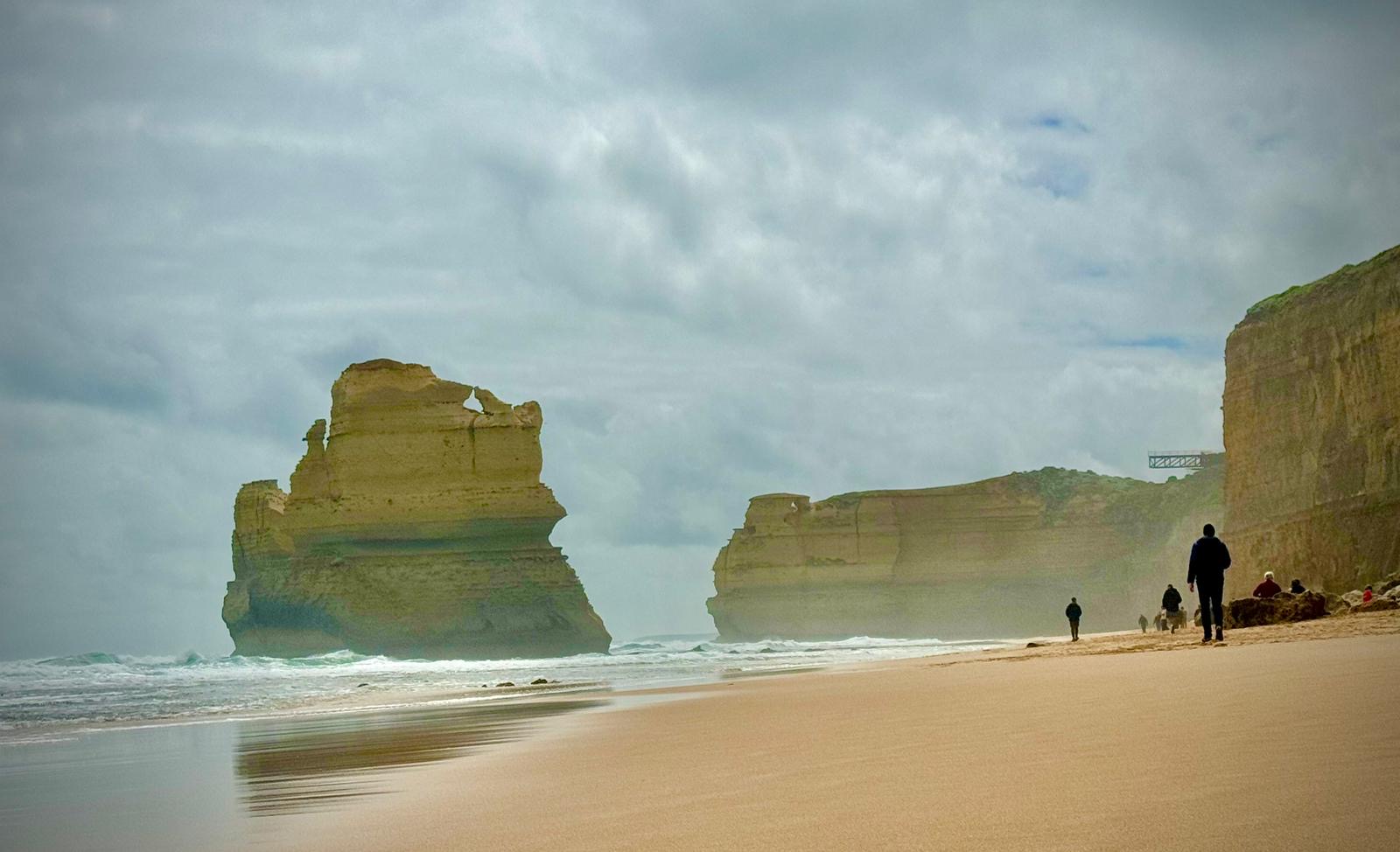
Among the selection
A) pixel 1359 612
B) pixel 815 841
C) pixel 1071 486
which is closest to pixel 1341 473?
pixel 1359 612

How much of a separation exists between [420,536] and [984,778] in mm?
42961

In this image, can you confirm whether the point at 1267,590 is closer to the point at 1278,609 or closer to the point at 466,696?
the point at 1278,609

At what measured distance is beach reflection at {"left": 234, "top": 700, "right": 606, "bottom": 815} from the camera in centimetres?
558

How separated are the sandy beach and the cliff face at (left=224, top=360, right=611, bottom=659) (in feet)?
123

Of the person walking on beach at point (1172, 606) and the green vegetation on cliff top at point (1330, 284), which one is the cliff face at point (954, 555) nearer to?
the green vegetation on cliff top at point (1330, 284)

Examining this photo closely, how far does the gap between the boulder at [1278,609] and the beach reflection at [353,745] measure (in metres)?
7.62

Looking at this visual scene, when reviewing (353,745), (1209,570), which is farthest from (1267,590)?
(353,745)

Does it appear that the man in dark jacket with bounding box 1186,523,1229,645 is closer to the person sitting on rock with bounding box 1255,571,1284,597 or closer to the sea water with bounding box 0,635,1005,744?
the person sitting on rock with bounding box 1255,571,1284,597

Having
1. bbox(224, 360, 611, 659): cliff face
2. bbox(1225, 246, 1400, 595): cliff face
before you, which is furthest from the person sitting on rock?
bbox(224, 360, 611, 659): cliff face

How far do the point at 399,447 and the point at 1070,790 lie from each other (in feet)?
143

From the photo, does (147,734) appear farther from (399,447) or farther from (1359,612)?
(399,447)

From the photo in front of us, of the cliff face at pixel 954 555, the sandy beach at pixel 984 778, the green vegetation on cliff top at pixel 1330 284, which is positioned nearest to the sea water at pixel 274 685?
the sandy beach at pixel 984 778

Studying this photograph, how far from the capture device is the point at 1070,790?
3.31 metres

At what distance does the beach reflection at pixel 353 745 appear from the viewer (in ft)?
18.3
